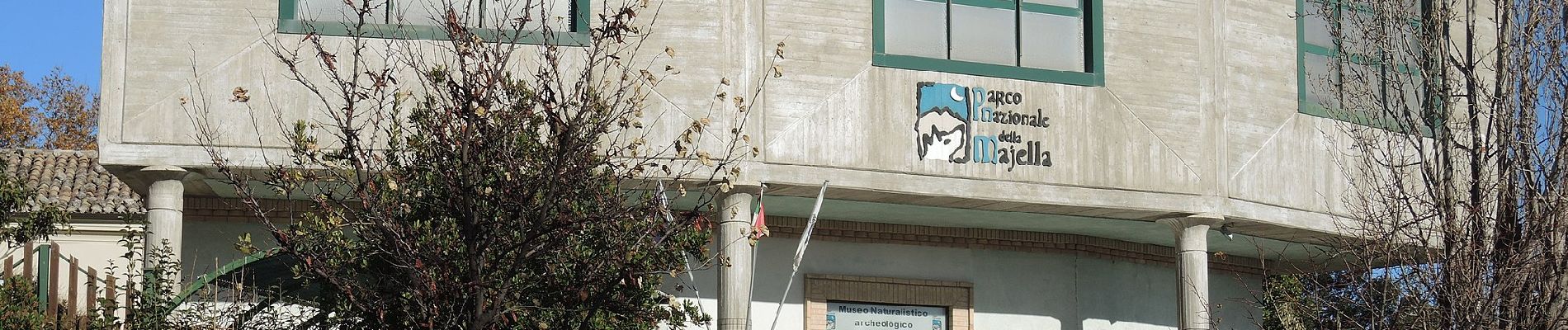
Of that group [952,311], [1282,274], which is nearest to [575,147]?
[952,311]

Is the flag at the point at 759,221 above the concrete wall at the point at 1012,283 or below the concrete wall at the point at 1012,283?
above

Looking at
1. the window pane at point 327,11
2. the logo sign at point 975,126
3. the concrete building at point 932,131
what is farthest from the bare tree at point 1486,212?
the window pane at point 327,11

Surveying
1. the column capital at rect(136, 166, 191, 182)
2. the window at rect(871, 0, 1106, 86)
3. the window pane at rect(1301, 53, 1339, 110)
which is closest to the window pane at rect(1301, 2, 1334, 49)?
the window pane at rect(1301, 53, 1339, 110)

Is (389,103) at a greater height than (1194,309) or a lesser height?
greater

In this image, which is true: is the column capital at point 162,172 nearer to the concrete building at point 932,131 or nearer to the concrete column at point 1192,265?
the concrete building at point 932,131

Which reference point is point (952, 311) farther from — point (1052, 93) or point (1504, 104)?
point (1504, 104)

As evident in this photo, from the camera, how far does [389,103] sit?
1762 centimetres

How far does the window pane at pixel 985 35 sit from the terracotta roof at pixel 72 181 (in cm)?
1377

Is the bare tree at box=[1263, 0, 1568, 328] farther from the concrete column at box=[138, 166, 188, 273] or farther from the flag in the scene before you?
the concrete column at box=[138, 166, 188, 273]

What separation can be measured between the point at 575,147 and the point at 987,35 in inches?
393

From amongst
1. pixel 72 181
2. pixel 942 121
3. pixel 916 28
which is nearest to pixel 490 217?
pixel 942 121

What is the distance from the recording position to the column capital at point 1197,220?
65.3ft

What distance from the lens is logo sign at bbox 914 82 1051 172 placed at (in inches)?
743

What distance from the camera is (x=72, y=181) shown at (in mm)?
29656
